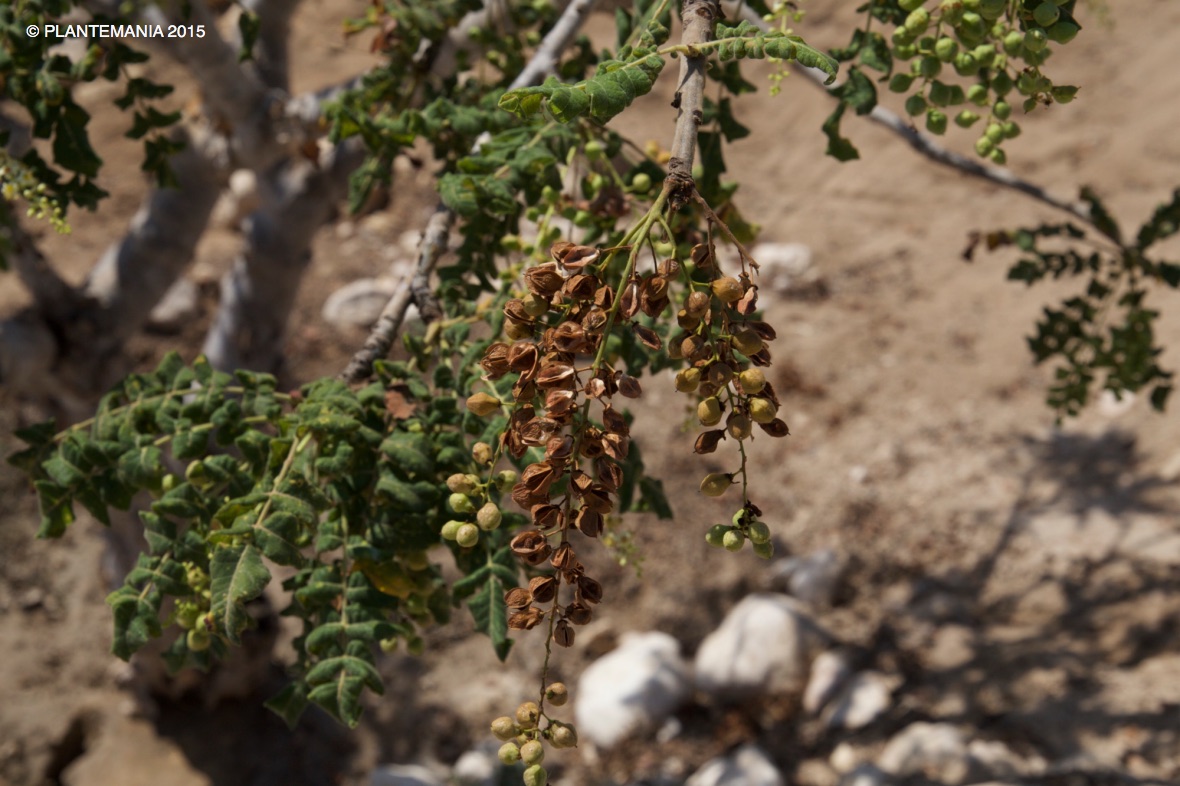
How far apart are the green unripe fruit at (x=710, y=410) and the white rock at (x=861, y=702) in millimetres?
3419

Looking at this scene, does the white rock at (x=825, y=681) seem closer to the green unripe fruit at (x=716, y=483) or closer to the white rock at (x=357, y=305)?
the green unripe fruit at (x=716, y=483)

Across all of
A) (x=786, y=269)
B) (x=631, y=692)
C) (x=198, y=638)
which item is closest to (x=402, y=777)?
(x=631, y=692)

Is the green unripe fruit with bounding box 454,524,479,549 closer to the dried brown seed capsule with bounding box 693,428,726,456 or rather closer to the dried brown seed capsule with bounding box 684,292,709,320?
the dried brown seed capsule with bounding box 693,428,726,456

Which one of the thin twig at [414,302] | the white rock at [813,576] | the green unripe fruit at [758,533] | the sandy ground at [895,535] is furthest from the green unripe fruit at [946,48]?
the white rock at [813,576]

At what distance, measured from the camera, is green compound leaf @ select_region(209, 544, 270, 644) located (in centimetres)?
132

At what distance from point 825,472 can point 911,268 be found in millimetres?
2101

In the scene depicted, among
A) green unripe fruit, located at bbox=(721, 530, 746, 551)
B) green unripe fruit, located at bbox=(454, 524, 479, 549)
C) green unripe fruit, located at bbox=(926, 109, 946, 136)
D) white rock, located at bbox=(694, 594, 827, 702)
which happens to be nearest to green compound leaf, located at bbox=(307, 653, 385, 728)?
green unripe fruit, located at bbox=(454, 524, 479, 549)

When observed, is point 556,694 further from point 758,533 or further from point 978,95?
point 978,95

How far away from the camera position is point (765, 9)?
189 cm

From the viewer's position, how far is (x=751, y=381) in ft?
3.38

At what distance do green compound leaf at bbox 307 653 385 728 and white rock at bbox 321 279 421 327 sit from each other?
527cm

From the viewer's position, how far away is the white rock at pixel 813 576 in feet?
15.7

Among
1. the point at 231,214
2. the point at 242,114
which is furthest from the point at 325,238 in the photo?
the point at 242,114

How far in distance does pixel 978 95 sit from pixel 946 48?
23 cm
